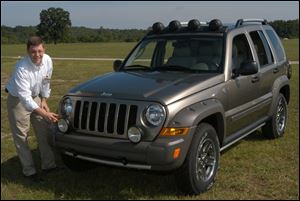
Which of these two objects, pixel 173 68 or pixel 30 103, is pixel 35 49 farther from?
pixel 173 68

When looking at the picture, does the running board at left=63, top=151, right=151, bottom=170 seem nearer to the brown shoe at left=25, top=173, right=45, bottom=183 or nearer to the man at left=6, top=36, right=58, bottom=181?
the man at left=6, top=36, right=58, bottom=181

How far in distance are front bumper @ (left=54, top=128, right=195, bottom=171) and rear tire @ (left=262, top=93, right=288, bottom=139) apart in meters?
3.00

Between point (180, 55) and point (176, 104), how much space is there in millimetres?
1542

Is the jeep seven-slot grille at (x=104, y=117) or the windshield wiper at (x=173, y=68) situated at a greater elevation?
the windshield wiper at (x=173, y=68)

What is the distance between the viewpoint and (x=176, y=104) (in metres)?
4.86

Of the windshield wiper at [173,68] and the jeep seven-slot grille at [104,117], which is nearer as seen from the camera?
the jeep seven-slot grille at [104,117]

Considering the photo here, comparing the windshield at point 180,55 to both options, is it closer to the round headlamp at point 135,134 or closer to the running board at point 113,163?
the round headlamp at point 135,134

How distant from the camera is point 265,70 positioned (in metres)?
7.01

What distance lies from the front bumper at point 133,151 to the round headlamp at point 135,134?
0.04 meters

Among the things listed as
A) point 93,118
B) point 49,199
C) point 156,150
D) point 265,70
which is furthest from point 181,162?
point 265,70

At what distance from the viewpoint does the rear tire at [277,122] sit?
7430 mm

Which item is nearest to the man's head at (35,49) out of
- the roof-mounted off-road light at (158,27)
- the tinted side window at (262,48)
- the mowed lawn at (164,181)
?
the mowed lawn at (164,181)

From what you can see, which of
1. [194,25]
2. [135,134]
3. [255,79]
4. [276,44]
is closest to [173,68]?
[194,25]

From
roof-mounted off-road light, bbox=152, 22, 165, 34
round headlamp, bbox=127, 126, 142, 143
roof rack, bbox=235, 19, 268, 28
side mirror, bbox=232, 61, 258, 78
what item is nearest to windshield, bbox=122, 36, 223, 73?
roof-mounted off-road light, bbox=152, 22, 165, 34
